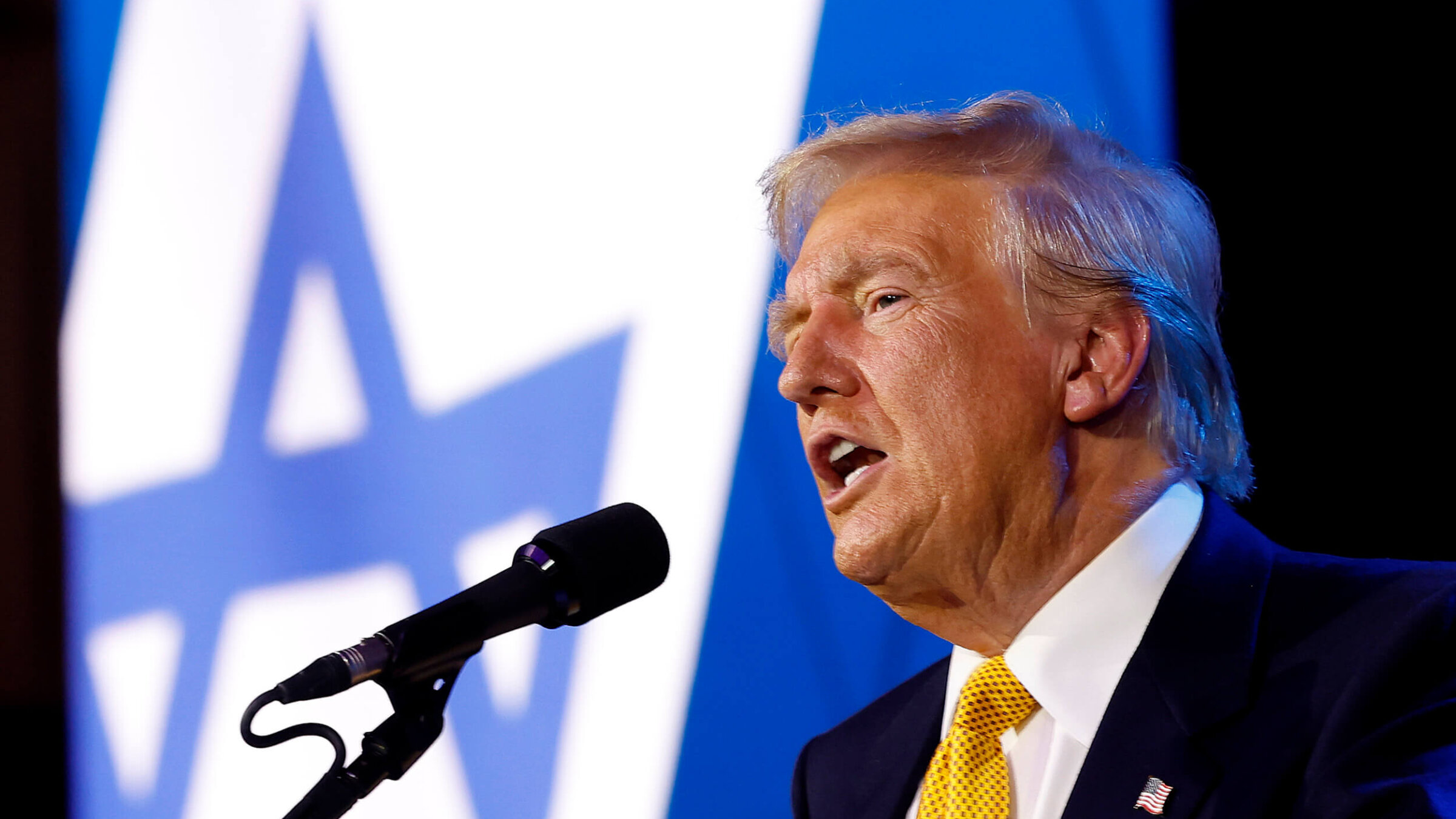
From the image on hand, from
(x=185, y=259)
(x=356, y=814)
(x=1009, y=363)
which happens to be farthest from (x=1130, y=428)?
(x=185, y=259)

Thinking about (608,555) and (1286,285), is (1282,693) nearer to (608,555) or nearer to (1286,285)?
(608,555)

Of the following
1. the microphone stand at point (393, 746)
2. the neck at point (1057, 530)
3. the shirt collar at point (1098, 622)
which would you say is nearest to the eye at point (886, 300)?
the neck at point (1057, 530)

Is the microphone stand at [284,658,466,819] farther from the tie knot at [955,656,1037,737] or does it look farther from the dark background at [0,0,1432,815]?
the dark background at [0,0,1432,815]

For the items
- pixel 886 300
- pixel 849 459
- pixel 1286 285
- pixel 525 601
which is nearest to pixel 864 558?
pixel 849 459

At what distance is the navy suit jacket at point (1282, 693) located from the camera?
127cm

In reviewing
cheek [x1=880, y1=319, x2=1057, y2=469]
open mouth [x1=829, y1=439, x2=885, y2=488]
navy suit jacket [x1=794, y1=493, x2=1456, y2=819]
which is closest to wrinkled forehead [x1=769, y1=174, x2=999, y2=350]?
cheek [x1=880, y1=319, x2=1057, y2=469]

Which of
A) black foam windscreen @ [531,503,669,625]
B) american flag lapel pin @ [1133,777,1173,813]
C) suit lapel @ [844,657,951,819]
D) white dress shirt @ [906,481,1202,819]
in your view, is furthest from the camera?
suit lapel @ [844,657,951,819]

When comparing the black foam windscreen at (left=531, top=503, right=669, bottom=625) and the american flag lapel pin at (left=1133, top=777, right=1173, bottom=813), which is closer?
the black foam windscreen at (left=531, top=503, right=669, bottom=625)

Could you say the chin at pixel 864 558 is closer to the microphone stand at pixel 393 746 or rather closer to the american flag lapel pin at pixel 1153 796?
the american flag lapel pin at pixel 1153 796

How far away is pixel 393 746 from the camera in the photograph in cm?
112

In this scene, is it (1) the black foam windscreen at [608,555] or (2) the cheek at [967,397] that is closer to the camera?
(1) the black foam windscreen at [608,555]

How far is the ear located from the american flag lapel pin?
498 mm

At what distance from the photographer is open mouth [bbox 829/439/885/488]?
172 centimetres

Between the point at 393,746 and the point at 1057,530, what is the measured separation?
3.13ft
